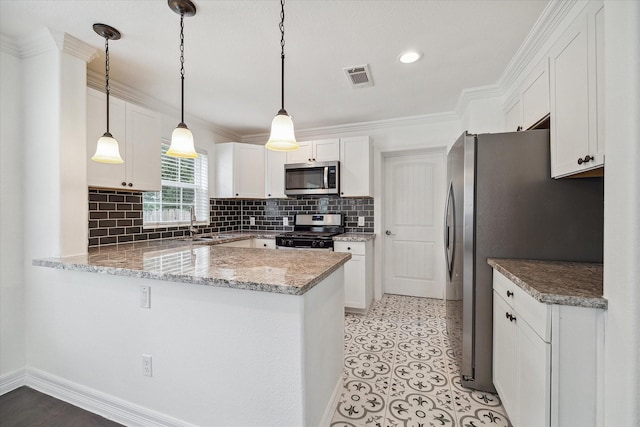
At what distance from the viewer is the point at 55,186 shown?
1.90 meters

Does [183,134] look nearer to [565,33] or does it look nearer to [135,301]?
[135,301]

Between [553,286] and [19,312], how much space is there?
3.38 m

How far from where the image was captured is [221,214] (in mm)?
4141

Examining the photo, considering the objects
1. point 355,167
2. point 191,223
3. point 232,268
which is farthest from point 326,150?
point 232,268

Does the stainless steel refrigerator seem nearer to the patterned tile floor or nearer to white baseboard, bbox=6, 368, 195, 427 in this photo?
the patterned tile floor

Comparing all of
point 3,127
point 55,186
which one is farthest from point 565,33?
point 3,127

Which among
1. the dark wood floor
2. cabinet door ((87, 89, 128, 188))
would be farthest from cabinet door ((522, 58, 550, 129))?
the dark wood floor

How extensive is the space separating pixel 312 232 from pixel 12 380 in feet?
9.92

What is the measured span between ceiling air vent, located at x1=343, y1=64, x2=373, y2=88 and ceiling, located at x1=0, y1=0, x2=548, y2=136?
6 cm

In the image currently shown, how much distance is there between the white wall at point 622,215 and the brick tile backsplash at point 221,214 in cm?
286

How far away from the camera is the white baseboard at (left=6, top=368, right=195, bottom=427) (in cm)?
155

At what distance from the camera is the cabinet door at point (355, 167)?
3545 mm

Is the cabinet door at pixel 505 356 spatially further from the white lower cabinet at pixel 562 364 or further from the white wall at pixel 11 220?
the white wall at pixel 11 220

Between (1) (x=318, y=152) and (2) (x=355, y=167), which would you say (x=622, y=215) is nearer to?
(2) (x=355, y=167)
